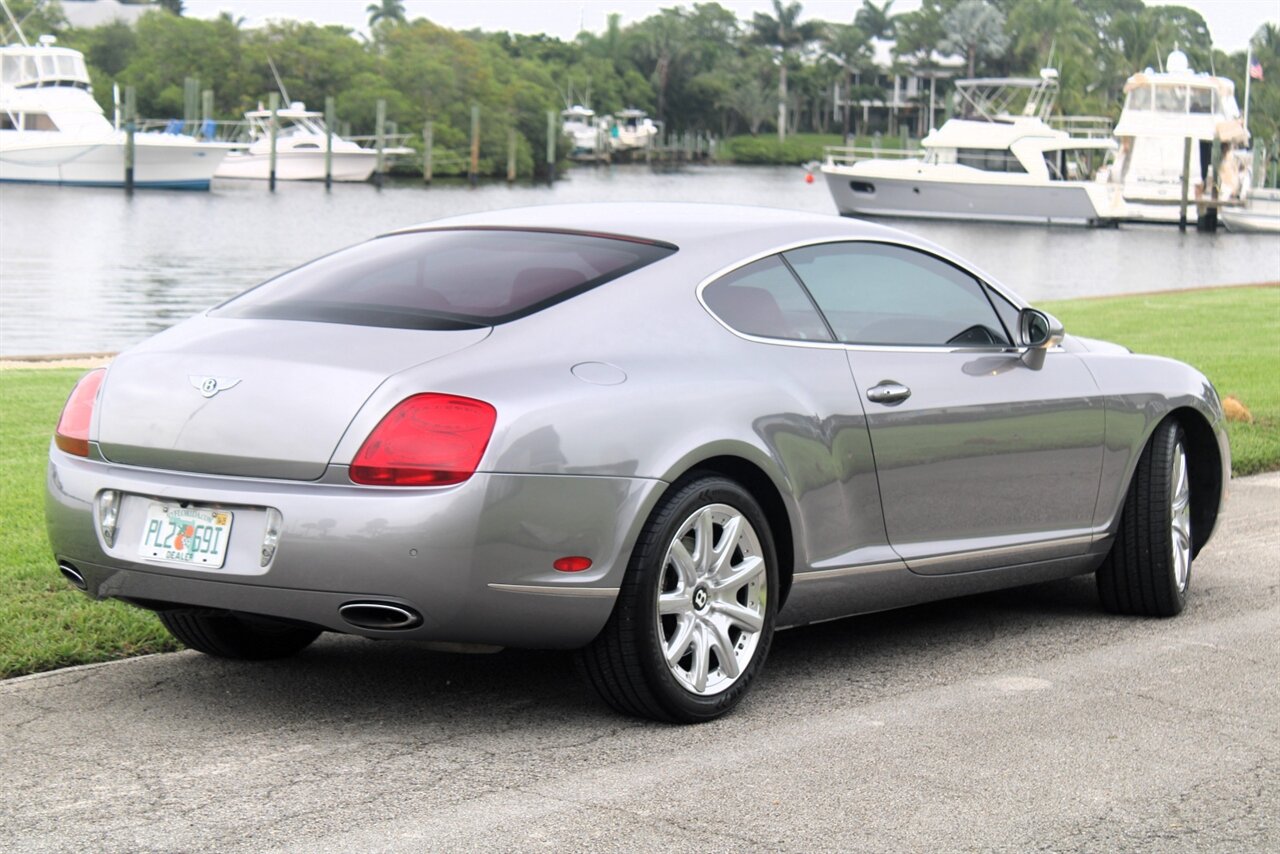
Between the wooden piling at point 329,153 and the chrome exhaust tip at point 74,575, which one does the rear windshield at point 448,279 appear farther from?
the wooden piling at point 329,153

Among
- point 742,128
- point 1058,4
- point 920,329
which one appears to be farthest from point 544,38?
point 920,329

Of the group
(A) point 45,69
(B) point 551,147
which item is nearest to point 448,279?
(A) point 45,69

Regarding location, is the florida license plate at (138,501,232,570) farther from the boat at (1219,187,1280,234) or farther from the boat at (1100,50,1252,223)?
the boat at (1100,50,1252,223)

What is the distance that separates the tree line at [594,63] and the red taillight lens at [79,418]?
8297 cm

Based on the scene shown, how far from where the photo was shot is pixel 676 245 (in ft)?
18.5

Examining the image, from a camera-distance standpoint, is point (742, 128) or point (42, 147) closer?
point (42, 147)

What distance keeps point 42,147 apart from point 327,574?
7382 centimetres

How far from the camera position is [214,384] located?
4.94m

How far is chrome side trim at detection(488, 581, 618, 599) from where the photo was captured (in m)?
4.79

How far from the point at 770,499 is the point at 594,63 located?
6905 inches

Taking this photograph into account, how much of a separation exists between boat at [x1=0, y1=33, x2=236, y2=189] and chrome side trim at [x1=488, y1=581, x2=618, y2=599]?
72.9 meters

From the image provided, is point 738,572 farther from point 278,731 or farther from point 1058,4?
point 1058,4

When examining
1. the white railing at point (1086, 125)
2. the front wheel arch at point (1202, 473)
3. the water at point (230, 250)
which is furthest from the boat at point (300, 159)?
the front wheel arch at point (1202, 473)

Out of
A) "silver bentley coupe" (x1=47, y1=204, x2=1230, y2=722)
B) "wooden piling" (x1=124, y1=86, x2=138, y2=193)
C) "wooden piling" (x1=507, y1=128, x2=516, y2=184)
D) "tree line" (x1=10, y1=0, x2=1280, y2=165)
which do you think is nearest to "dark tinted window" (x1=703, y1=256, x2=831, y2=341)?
"silver bentley coupe" (x1=47, y1=204, x2=1230, y2=722)
